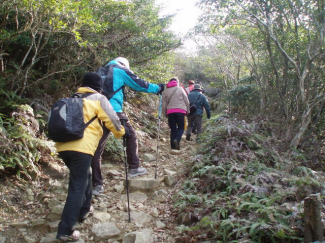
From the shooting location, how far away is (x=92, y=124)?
3.47 metres

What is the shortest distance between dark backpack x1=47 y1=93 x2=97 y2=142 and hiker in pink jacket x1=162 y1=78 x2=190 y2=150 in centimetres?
440

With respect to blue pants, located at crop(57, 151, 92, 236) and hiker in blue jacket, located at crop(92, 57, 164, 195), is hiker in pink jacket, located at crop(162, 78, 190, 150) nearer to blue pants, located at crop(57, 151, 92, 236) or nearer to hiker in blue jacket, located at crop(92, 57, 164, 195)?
hiker in blue jacket, located at crop(92, 57, 164, 195)

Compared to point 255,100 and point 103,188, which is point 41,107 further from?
point 255,100

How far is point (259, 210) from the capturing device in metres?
3.32

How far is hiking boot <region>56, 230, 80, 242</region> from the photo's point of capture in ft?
11.0

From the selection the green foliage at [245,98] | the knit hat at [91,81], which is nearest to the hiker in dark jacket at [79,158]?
the knit hat at [91,81]

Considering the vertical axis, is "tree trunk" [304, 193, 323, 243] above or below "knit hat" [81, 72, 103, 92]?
below

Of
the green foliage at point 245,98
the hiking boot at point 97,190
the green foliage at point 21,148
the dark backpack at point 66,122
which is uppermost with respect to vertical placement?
the green foliage at point 245,98

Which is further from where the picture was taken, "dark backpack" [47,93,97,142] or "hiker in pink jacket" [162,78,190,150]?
"hiker in pink jacket" [162,78,190,150]

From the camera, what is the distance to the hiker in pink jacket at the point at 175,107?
751cm

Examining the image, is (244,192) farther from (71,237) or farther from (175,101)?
(175,101)

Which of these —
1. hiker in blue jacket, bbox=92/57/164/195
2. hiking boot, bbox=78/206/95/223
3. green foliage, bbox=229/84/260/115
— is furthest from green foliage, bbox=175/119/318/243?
green foliage, bbox=229/84/260/115

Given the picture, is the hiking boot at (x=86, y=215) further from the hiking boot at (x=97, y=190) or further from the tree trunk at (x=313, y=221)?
the tree trunk at (x=313, y=221)

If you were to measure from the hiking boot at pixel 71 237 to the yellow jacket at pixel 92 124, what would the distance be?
1090mm
